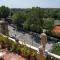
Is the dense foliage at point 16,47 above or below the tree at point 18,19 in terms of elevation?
above

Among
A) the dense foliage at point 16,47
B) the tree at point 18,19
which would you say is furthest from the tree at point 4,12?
the dense foliage at point 16,47

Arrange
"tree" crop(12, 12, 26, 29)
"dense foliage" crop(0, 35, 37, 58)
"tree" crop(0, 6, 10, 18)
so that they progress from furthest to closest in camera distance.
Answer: "tree" crop(0, 6, 10, 18) → "tree" crop(12, 12, 26, 29) → "dense foliage" crop(0, 35, 37, 58)

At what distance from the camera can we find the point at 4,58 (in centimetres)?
674

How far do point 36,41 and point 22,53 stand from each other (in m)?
19.8

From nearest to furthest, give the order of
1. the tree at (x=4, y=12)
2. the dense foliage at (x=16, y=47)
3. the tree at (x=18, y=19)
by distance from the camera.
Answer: the dense foliage at (x=16, y=47) < the tree at (x=18, y=19) < the tree at (x=4, y=12)

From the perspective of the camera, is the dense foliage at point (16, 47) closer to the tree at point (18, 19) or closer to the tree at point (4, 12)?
the tree at point (18, 19)

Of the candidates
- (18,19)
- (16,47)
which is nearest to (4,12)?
(18,19)

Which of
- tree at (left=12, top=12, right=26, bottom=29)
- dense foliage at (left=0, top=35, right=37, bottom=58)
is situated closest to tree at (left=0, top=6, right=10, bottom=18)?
tree at (left=12, top=12, right=26, bottom=29)

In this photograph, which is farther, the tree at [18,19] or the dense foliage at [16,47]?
the tree at [18,19]

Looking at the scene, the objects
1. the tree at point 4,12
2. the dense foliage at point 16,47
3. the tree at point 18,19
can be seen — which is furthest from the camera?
the tree at point 4,12

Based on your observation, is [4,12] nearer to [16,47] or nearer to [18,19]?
[18,19]

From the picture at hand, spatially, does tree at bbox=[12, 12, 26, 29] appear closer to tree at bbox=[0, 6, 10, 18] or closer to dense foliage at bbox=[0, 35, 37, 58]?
tree at bbox=[0, 6, 10, 18]

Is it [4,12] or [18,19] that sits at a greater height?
[4,12]

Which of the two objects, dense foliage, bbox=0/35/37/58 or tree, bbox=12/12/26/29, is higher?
dense foliage, bbox=0/35/37/58
